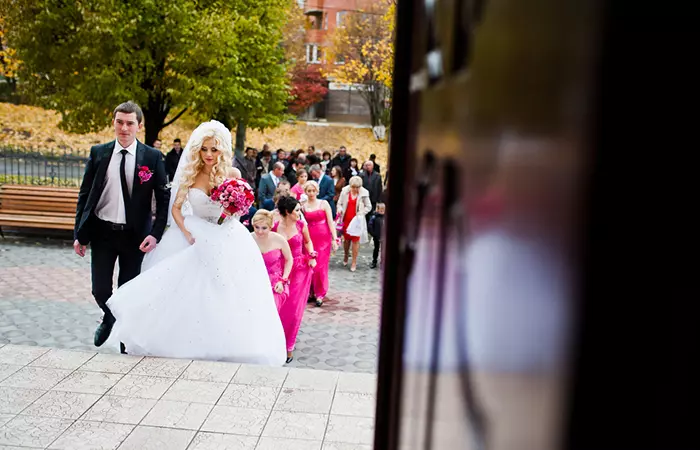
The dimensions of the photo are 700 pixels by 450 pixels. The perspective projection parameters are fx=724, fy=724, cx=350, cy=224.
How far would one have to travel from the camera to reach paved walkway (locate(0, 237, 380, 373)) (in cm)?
712

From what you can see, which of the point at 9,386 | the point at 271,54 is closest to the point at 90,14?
the point at 271,54

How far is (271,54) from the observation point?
22.1 m

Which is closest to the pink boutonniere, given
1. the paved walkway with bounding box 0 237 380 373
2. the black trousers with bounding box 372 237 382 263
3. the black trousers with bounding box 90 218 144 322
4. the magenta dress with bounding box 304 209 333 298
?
the black trousers with bounding box 90 218 144 322

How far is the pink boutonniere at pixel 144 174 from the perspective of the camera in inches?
244

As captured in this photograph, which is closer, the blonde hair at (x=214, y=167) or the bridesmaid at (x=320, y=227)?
the blonde hair at (x=214, y=167)

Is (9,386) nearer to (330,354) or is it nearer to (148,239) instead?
(148,239)

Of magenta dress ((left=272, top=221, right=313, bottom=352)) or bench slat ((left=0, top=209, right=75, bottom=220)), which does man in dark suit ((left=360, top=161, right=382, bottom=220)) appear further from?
magenta dress ((left=272, top=221, right=313, bottom=352))

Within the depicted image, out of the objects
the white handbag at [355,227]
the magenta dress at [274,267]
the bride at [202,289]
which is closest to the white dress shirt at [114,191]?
the bride at [202,289]

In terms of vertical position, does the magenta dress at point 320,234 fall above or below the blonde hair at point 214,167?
below

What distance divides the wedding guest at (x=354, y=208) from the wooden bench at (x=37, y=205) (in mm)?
4966

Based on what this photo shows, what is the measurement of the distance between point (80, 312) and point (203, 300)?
2.59 metres

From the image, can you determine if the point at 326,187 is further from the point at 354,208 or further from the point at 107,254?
the point at 107,254

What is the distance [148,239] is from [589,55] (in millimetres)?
6223

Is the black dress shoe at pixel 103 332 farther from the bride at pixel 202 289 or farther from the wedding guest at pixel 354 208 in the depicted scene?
the wedding guest at pixel 354 208
